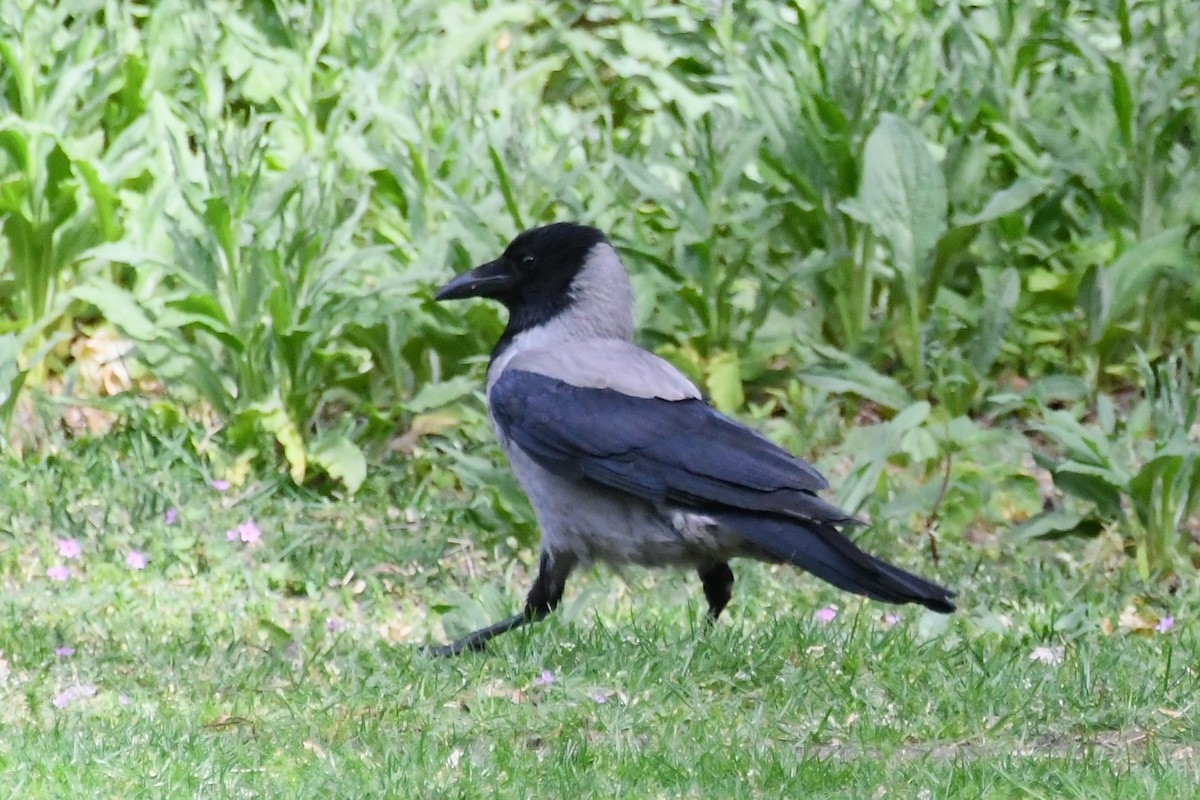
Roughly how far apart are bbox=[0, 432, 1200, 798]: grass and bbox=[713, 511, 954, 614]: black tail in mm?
227

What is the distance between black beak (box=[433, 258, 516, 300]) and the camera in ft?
19.0

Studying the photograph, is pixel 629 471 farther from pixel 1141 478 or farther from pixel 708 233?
pixel 708 233

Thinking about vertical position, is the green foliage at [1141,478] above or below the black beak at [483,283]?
below

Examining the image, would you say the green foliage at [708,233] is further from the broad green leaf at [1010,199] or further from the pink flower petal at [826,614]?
the pink flower petal at [826,614]

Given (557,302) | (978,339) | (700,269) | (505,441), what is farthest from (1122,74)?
(505,441)

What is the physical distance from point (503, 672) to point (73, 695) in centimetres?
111

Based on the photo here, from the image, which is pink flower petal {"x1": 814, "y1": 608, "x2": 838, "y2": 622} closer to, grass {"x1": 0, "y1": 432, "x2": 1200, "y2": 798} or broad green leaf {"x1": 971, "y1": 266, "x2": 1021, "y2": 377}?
grass {"x1": 0, "y1": 432, "x2": 1200, "y2": 798}

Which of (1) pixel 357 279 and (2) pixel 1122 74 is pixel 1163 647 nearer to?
(2) pixel 1122 74

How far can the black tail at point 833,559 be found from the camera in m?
4.64

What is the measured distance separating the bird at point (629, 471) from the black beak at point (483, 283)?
14 centimetres

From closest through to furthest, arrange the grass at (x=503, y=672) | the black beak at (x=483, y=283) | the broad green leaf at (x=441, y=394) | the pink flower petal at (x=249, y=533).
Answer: the grass at (x=503, y=672) → the black beak at (x=483, y=283) → the pink flower petal at (x=249, y=533) → the broad green leaf at (x=441, y=394)

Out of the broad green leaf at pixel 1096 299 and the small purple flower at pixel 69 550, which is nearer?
Result: the small purple flower at pixel 69 550

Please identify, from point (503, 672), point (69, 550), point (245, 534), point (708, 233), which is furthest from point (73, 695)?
point (708, 233)

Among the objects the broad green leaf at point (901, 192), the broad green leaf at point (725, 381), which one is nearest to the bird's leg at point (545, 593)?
the broad green leaf at point (725, 381)
